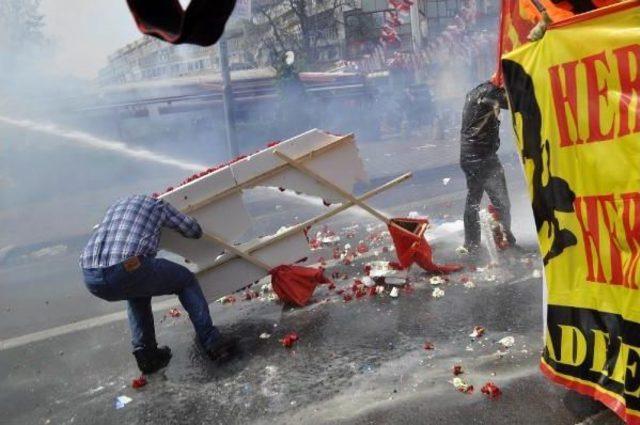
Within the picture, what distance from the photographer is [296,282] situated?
523 centimetres

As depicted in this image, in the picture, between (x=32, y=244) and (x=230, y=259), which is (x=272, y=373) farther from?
(x=32, y=244)

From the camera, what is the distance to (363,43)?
32.0 meters

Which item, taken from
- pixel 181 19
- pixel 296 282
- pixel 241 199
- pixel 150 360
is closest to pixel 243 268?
pixel 296 282

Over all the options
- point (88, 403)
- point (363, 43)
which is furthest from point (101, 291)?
point (363, 43)

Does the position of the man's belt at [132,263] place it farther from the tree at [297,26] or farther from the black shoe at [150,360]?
the tree at [297,26]

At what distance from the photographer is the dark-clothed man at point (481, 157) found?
5.73 m

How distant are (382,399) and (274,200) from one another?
727 cm

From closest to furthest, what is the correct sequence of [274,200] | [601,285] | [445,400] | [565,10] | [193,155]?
[601,285] < [565,10] < [445,400] < [274,200] < [193,155]

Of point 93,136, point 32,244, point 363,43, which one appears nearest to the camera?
point 32,244

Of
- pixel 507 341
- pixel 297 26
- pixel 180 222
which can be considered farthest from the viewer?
pixel 297 26

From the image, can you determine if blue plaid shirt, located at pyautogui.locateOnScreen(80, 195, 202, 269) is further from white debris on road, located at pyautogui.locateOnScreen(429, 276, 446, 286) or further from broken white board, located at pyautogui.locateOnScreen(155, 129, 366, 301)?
white debris on road, located at pyautogui.locateOnScreen(429, 276, 446, 286)

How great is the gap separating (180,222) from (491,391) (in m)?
2.56

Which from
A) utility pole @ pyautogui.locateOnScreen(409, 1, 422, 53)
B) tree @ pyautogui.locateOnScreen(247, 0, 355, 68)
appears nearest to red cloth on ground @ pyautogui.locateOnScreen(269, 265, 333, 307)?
utility pole @ pyautogui.locateOnScreen(409, 1, 422, 53)

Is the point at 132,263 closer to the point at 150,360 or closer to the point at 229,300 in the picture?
the point at 150,360
